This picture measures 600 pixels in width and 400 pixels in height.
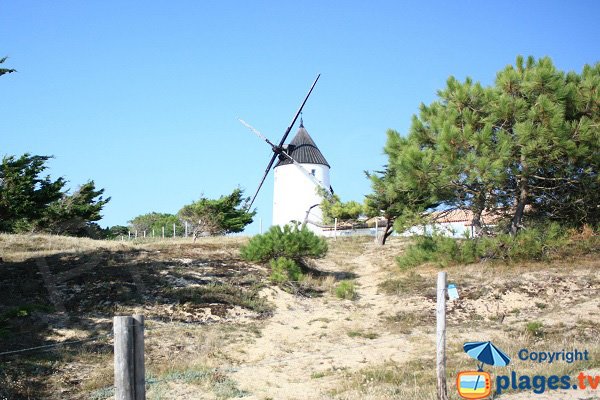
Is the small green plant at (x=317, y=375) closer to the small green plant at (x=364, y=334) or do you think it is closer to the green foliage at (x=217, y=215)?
the small green plant at (x=364, y=334)

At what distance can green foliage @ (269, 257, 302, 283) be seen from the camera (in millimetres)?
16891

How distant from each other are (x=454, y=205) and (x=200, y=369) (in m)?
12.5

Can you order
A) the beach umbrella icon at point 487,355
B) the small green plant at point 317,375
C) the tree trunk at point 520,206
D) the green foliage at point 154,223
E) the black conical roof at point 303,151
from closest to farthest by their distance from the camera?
the beach umbrella icon at point 487,355 → the small green plant at point 317,375 → the tree trunk at point 520,206 → the black conical roof at point 303,151 → the green foliage at point 154,223

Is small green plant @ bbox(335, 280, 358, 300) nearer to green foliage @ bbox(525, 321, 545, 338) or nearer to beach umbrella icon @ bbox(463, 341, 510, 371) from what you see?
green foliage @ bbox(525, 321, 545, 338)

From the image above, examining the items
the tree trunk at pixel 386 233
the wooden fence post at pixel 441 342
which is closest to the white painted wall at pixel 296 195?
the tree trunk at pixel 386 233

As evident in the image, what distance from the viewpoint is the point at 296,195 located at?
1566 inches

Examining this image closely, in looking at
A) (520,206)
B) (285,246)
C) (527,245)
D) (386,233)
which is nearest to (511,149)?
(520,206)

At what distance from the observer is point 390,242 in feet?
92.9

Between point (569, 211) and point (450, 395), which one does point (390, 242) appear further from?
point (450, 395)

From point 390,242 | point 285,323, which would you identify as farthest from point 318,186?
point 285,323

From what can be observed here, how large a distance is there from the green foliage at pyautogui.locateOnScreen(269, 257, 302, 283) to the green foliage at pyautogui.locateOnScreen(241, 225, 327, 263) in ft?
1.67

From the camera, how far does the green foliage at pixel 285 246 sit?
1852 centimetres

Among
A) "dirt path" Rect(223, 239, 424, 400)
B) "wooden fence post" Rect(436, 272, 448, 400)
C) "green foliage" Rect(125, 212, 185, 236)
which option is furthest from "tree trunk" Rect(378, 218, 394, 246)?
"green foliage" Rect(125, 212, 185, 236)

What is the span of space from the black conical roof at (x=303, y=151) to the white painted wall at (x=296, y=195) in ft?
1.61
